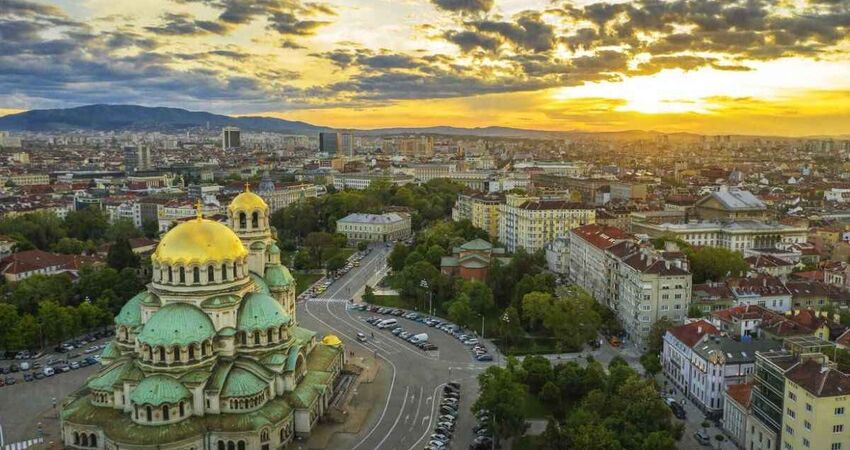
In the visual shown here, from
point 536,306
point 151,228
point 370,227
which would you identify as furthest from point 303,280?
point 151,228

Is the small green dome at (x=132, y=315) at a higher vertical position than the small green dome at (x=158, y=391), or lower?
higher

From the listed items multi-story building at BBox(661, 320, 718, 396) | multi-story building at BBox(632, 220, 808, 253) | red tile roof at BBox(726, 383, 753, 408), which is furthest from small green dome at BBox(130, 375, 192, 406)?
multi-story building at BBox(632, 220, 808, 253)

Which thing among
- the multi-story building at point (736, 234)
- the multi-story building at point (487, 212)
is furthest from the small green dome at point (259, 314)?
the multi-story building at point (487, 212)

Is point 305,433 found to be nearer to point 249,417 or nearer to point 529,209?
point 249,417

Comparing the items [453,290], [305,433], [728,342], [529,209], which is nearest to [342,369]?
[305,433]

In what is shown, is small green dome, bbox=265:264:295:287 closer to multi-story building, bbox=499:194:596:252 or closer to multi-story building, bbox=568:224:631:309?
multi-story building, bbox=568:224:631:309

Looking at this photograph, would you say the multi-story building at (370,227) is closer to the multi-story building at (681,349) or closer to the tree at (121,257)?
the tree at (121,257)
